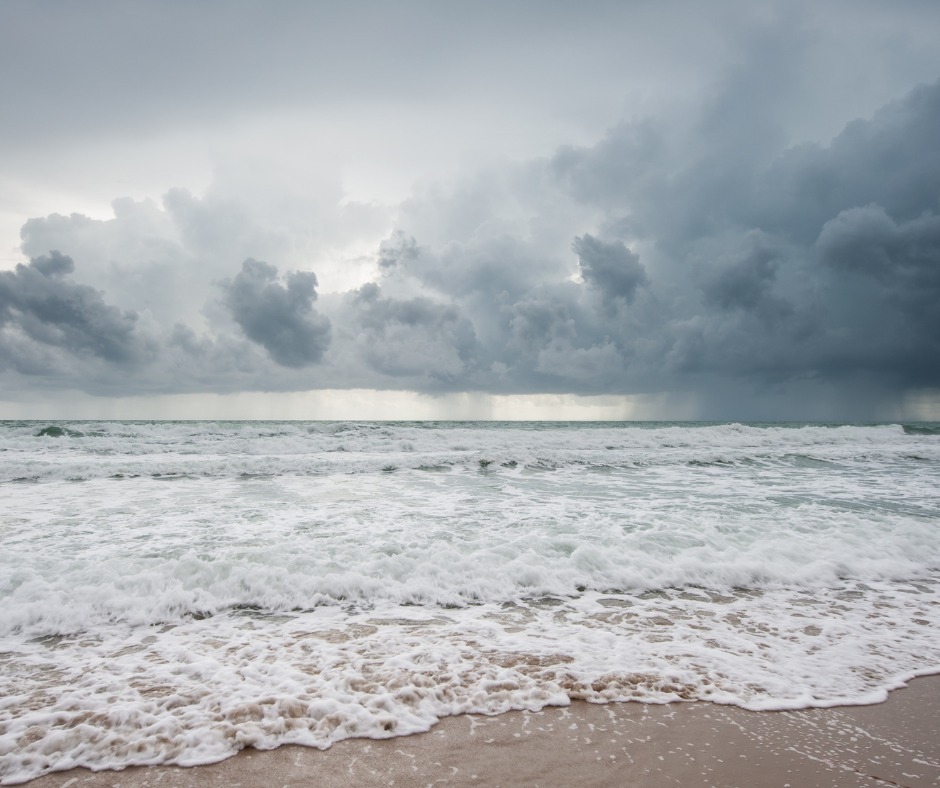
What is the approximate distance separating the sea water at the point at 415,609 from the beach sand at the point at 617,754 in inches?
5.8

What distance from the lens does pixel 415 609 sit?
19.4ft

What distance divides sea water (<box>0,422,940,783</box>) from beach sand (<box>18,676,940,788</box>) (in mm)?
148

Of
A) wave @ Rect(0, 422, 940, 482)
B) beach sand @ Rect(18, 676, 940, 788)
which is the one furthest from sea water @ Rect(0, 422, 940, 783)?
wave @ Rect(0, 422, 940, 482)

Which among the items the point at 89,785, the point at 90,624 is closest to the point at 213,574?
the point at 90,624

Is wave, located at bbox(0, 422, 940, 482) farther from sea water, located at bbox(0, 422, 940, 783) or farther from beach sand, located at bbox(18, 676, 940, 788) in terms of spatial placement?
beach sand, located at bbox(18, 676, 940, 788)

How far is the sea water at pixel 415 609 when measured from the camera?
3.89 meters

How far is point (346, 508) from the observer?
10.9 meters

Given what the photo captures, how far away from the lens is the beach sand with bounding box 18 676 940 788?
3.17 meters

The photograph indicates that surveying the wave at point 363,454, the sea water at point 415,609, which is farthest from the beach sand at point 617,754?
the wave at point 363,454

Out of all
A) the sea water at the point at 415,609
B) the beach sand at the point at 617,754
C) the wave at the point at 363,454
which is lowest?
the beach sand at the point at 617,754

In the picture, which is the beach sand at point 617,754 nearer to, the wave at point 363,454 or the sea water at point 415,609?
the sea water at point 415,609

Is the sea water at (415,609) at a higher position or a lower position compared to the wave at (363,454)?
lower

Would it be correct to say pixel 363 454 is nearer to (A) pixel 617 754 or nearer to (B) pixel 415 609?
(B) pixel 415 609

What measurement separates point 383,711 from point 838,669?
3.91 metres
